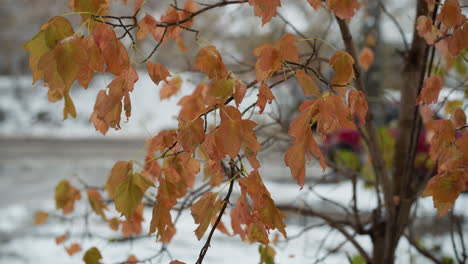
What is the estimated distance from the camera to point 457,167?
768 millimetres

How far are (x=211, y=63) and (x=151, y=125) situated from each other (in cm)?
967

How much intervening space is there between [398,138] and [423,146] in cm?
362

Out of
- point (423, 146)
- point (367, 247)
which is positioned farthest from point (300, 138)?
point (423, 146)

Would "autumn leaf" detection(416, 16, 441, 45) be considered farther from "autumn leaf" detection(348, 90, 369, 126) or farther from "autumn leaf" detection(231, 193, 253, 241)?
"autumn leaf" detection(231, 193, 253, 241)

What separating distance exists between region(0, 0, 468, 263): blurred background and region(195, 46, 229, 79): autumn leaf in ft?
0.20

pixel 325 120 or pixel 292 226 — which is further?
pixel 292 226

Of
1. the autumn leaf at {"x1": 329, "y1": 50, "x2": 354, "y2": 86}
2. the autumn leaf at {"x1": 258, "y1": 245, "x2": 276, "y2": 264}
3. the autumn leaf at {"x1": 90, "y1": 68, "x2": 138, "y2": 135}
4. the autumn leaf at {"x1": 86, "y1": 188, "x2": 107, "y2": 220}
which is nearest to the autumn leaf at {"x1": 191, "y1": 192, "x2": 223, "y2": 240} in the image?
the autumn leaf at {"x1": 90, "y1": 68, "x2": 138, "y2": 135}

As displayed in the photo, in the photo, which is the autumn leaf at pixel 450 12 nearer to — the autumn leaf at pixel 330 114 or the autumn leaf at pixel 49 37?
the autumn leaf at pixel 330 114

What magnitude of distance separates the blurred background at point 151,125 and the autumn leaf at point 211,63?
0.06m

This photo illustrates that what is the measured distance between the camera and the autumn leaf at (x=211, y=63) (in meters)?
0.78

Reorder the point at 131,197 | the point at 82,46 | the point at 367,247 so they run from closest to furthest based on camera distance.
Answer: the point at 82,46 → the point at 131,197 → the point at 367,247

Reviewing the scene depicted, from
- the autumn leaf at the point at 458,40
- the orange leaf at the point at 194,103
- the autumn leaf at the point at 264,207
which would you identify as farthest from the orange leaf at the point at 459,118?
the orange leaf at the point at 194,103

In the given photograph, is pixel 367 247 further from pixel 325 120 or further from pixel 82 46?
pixel 82 46

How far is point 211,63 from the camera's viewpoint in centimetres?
78
